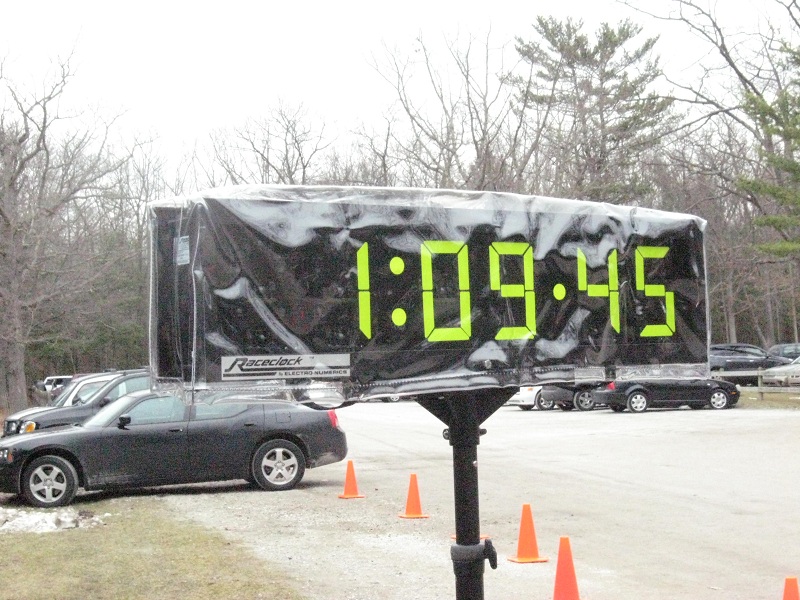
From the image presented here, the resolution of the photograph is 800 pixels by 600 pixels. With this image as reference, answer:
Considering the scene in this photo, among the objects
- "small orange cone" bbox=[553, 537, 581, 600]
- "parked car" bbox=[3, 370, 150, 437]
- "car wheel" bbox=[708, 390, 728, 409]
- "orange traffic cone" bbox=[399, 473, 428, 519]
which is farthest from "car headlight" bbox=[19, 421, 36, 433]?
"car wheel" bbox=[708, 390, 728, 409]

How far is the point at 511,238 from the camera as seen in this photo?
432 cm

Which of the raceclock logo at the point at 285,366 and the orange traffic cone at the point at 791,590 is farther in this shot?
the orange traffic cone at the point at 791,590

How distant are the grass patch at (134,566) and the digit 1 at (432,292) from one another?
4.22 meters

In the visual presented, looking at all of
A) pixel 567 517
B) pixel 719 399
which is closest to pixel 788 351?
pixel 719 399

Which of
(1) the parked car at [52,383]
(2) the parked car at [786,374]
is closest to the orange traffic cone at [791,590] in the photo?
(2) the parked car at [786,374]

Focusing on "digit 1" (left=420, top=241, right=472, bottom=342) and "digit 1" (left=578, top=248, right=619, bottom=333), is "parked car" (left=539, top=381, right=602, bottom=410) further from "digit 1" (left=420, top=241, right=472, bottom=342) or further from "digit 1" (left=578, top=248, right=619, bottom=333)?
"digit 1" (left=420, top=241, right=472, bottom=342)

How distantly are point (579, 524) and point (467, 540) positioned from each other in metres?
6.82

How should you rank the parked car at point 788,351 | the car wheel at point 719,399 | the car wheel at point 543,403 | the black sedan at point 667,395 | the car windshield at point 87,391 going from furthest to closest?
1. the parked car at point 788,351
2. the car wheel at point 543,403
3. the car wheel at point 719,399
4. the black sedan at point 667,395
5. the car windshield at point 87,391

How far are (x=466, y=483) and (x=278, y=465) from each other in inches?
385

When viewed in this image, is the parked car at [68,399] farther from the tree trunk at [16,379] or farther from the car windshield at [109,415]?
the tree trunk at [16,379]

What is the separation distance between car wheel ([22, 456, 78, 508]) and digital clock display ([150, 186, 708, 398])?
31.4 feet

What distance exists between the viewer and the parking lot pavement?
8.30 m

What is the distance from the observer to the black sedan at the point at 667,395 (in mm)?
28109

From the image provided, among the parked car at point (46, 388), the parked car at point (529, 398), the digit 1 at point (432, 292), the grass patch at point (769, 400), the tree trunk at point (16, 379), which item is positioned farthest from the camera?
the parked car at point (46, 388)
